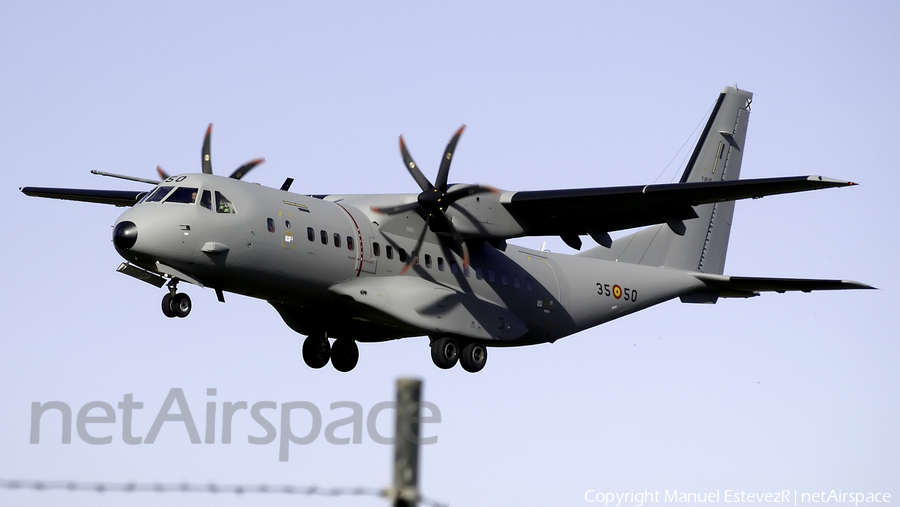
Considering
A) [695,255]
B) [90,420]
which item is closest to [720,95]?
[695,255]

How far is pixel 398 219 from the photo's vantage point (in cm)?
1969

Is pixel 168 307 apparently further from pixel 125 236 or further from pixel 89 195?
pixel 89 195

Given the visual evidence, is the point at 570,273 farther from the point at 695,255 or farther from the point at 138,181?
the point at 138,181

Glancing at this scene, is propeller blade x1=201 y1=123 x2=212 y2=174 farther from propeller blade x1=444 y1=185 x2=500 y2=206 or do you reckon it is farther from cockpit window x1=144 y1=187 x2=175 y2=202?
propeller blade x1=444 y1=185 x2=500 y2=206

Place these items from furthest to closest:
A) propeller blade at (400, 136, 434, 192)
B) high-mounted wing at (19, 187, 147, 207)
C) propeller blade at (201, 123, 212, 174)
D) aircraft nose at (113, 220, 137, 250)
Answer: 1. high-mounted wing at (19, 187, 147, 207)
2. propeller blade at (400, 136, 434, 192)
3. propeller blade at (201, 123, 212, 174)
4. aircraft nose at (113, 220, 137, 250)

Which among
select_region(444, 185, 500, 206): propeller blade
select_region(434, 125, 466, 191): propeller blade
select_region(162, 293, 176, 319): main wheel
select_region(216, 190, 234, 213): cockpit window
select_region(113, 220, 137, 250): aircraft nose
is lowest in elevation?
select_region(162, 293, 176, 319): main wheel

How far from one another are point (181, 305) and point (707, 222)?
44.2ft

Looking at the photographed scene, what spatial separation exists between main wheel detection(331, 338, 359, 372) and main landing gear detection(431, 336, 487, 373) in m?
1.75

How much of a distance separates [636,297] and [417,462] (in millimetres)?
18448

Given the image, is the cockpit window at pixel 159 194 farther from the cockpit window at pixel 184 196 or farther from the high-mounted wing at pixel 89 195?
the high-mounted wing at pixel 89 195

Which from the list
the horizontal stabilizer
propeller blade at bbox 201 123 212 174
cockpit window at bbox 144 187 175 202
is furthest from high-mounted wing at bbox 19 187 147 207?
the horizontal stabilizer

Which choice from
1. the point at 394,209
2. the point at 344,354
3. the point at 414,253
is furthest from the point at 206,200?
the point at 344,354

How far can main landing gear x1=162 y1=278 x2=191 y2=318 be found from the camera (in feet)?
56.3

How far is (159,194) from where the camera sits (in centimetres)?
1739
